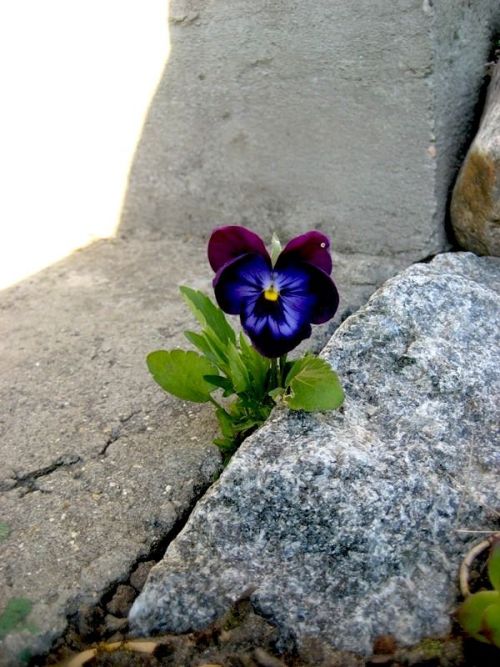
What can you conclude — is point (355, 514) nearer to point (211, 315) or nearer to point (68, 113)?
point (211, 315)

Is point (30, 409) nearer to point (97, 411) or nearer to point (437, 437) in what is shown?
point (97, 411)

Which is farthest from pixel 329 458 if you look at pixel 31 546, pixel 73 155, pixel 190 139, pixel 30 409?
pixel 73 155

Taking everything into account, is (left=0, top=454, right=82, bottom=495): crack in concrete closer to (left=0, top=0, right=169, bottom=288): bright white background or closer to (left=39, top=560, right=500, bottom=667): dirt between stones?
(left=39, top=560, right=500, bottom=667): dirt between stones

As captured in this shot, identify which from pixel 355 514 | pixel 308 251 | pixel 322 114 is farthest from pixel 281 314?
pixel 322 114

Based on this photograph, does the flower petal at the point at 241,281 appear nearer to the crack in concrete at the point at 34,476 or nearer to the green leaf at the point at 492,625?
the crack in concrete at the point at 34,476

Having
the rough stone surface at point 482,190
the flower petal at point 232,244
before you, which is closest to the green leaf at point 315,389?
the flower petal at point 232,244

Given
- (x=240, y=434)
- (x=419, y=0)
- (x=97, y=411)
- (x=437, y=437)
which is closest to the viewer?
(x=437, y=437)

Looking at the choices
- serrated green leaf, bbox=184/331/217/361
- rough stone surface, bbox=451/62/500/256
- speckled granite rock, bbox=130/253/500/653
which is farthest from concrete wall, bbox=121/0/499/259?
serrated green leaf, bbox=184/331/217/361
